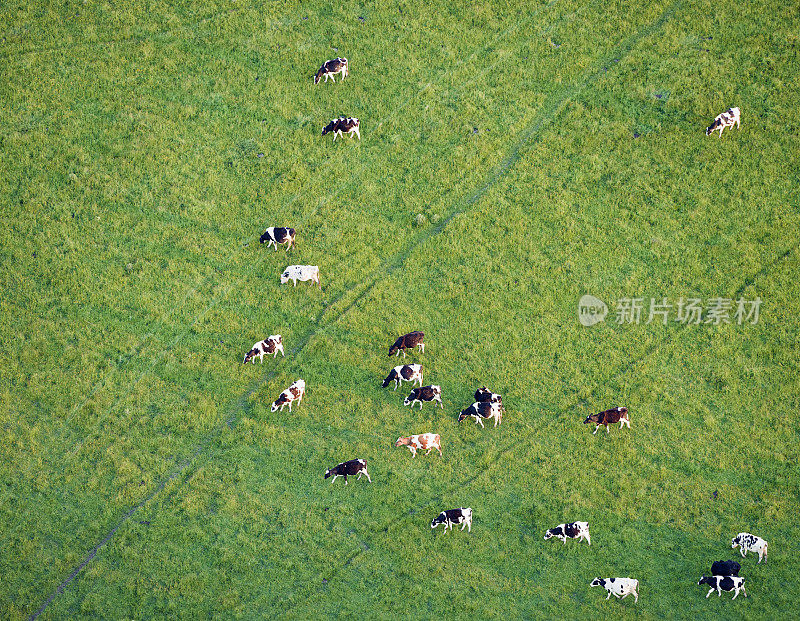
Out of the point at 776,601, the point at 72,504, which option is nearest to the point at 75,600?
the point at 72,504

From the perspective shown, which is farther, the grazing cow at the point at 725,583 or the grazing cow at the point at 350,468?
the grazing cow at the point at 350,468

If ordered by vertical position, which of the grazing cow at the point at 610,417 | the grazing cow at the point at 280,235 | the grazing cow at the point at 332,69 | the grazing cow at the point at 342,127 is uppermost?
the grazing cow at the point at 332,69

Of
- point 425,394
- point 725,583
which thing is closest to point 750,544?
point 725,583

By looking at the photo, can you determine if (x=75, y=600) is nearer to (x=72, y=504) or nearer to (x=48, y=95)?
(x=72, y=504)

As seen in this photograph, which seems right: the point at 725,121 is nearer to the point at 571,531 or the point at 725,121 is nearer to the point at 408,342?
the point at 408,342

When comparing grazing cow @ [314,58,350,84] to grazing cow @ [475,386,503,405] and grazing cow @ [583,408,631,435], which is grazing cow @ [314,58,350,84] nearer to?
grazing cow @ [475,386,503,405]

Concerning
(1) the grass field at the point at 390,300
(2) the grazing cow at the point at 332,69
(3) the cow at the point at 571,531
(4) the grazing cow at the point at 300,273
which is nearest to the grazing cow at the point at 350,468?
(1) the grass field at the point at 390,300

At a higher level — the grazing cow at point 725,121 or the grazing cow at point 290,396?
the grazing cow at point 725,121

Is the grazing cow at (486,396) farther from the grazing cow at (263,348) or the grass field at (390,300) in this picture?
the grazing cow at (263,348)
